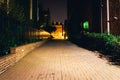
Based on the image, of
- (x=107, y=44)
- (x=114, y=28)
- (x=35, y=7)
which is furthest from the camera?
(x=35, y=7)

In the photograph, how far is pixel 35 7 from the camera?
160ft

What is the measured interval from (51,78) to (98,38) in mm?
11710

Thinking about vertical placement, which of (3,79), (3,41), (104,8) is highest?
(104,8)

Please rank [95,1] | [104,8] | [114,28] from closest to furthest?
[114,28]
[104,8]
[95,1]

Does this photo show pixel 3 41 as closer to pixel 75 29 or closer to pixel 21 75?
pixel 21 75

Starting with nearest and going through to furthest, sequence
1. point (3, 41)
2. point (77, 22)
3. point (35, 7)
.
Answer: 1. point (3, 41)
2. point (35, 7)
3. point (77, 22)

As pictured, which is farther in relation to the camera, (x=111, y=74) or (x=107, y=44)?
(x=107, y=44)

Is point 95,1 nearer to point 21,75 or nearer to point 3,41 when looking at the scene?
point 3,41

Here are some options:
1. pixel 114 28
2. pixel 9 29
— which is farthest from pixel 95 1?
pixel 9 29

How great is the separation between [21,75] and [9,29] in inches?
208

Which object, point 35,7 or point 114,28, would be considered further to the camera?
point 35,7

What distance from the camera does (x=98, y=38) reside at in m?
20.1

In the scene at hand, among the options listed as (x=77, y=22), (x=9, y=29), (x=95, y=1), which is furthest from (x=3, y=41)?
(x=77, y=22)

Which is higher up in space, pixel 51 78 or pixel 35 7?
pixel 35 7
